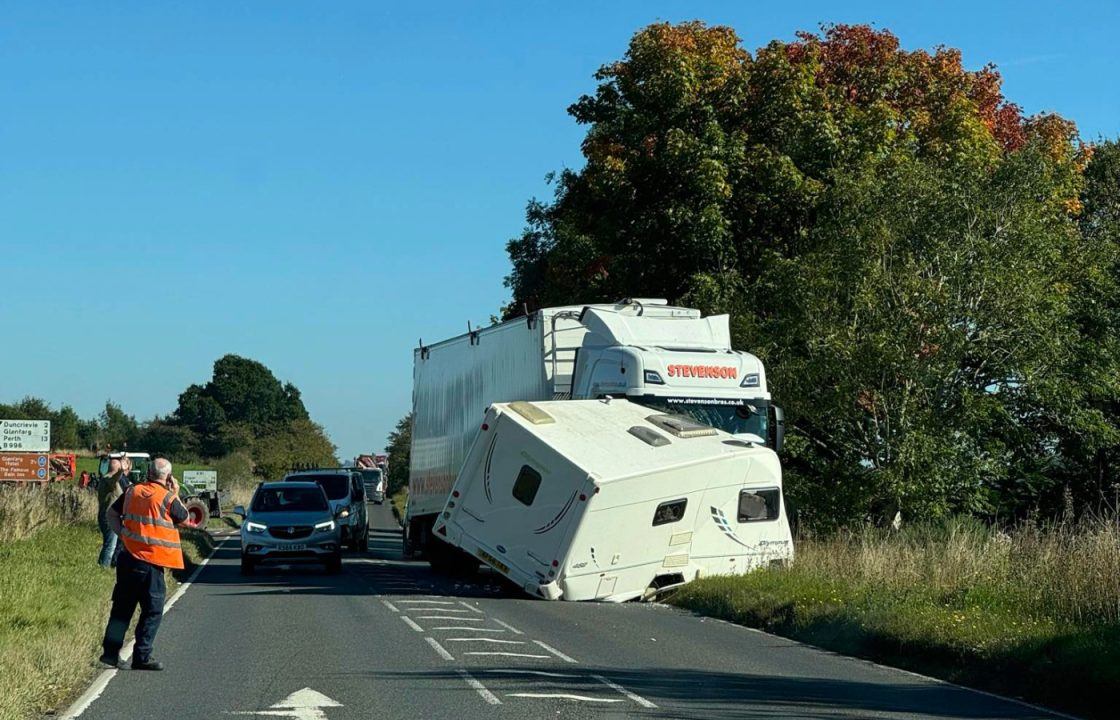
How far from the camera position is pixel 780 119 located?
33125mm

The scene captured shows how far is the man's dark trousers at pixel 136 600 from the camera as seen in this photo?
12.7 metres

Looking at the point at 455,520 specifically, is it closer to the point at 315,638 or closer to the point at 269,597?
the point at 269,597

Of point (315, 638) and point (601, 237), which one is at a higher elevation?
point (601, 237)

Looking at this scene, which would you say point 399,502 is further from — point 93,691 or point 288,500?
point 93,691

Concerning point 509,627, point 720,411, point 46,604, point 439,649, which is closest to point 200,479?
point 720,411

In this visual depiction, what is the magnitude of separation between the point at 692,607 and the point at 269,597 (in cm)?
628

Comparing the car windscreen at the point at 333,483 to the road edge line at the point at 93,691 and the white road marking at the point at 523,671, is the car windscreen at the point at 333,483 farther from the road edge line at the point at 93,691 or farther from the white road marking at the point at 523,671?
the white road marking at the point at 523,671

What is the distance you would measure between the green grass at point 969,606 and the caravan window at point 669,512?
1.14m

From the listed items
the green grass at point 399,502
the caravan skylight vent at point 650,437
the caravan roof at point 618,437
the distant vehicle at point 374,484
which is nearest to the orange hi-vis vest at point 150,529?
the caravan roof at point 618,437

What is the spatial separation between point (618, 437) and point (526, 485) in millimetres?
1457

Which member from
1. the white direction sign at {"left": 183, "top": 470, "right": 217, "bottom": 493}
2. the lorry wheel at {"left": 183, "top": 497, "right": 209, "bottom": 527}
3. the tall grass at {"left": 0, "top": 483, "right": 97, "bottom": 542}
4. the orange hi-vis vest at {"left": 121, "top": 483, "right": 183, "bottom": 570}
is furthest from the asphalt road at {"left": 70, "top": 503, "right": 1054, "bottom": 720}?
the white direction sign at {"left": 183, "top": 470, "right": 217, "bottom": 493}

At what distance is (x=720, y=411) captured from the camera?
2228 cm

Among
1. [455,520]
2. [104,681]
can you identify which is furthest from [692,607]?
[104,681]

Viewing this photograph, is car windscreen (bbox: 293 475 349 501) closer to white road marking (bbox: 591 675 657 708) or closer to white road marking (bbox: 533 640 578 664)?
white road marking (bbox: 533 640 578 664)
